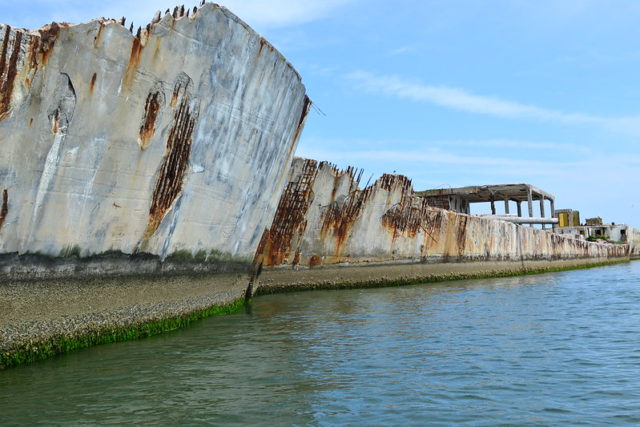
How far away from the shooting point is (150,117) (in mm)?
7523

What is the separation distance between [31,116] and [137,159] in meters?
1.54

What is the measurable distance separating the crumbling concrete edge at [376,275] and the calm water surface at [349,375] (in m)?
4.51

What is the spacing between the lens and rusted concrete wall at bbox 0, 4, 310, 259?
6047mm

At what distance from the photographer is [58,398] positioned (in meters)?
5.17

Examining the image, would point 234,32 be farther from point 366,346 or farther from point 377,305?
point 377,305

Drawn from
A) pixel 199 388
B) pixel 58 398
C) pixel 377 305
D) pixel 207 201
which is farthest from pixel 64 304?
pixel 377 305

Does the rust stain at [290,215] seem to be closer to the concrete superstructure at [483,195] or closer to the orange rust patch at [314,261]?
the orange rust patch at [314,261]

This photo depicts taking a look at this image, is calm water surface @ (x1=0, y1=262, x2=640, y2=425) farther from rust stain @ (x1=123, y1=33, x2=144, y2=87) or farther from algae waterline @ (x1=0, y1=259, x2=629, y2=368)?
rust stain @ (x1=123, y1=33, x2=144, y2=87)

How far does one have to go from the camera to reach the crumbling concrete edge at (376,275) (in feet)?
48.2

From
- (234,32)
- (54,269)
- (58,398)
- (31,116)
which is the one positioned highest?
(234,32)

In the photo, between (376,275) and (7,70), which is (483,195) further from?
(7,70)

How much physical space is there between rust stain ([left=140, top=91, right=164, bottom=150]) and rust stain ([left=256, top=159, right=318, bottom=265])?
685 centimetres

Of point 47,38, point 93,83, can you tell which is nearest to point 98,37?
point 93,83

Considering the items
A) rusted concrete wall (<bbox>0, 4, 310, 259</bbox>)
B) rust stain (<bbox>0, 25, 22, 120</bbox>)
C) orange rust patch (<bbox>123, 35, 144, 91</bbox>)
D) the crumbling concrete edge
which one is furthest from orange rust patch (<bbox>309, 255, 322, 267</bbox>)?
rust stain (<bbox>0, 25, 22, 120</bbox>)
